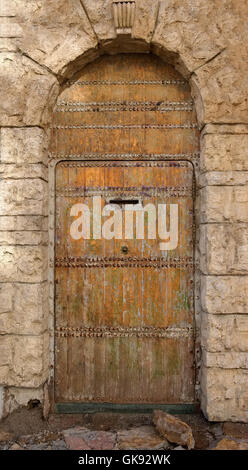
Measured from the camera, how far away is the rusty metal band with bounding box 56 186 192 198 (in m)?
2.97

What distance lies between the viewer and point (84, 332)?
2969 mm

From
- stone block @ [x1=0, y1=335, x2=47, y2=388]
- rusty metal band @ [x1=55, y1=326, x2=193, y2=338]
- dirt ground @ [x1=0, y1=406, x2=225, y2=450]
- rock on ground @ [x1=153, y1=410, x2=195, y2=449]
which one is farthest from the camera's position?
rusty metal band @ [x1=55, y1=326, x2=193, y2=338]

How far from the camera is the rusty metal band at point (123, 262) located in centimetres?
297

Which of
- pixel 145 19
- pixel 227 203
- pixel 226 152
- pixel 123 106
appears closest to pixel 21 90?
pixel 123 106

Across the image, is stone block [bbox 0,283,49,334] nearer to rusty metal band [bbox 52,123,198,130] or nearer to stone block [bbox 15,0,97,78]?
rusty metal band [bbox 52,123,198,130]

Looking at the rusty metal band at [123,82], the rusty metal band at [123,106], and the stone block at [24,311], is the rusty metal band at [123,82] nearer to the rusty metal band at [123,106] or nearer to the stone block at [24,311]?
the rusty metal band at [123,106]

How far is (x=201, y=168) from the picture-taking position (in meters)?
2.87

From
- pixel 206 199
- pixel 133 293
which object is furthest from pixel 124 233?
pixel 206 199

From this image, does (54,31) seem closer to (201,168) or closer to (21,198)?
(21,198)

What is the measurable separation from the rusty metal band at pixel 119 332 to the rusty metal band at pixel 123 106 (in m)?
1.74

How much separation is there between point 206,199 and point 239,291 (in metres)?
0.71

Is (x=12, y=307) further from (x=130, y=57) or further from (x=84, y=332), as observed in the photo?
(x=130, y=57)

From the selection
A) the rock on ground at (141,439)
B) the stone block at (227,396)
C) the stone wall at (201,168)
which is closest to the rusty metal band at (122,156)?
the stone wall at (201,168)

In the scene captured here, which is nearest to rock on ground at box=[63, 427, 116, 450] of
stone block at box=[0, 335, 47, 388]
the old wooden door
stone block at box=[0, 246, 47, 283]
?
the old wooden door
